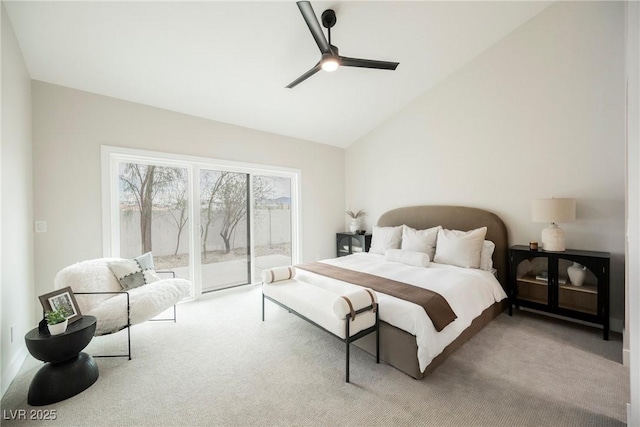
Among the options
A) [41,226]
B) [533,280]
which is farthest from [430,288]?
[41,226]

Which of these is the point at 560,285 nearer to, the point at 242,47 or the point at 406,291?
the point at 406,291

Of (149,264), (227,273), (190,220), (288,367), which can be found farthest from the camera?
(227,273)

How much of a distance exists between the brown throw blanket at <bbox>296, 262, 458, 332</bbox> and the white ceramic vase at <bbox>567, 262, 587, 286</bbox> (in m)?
1.68

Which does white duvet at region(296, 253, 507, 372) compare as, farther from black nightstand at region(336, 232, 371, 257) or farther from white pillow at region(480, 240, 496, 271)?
black nightstand at region(336, 232, 371, 257)

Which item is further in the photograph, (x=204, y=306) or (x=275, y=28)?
(x=204, y=306)

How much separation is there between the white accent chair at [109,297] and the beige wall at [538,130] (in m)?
3.81

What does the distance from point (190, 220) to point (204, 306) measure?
47.9 inches

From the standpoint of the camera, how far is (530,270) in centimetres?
325

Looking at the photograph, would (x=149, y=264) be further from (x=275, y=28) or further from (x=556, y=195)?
(x=556, y=195)

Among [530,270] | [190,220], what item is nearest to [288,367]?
[190,220]

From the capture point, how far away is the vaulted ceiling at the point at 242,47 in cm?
228

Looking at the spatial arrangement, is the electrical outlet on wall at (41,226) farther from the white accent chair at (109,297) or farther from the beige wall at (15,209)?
the white accent chair at (109,297)

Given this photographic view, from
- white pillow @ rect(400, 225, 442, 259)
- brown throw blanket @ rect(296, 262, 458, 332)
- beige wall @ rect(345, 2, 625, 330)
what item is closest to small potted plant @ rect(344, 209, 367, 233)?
beige wall @ rect(345, 2, 625, 330)

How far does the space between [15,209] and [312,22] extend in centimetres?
287
